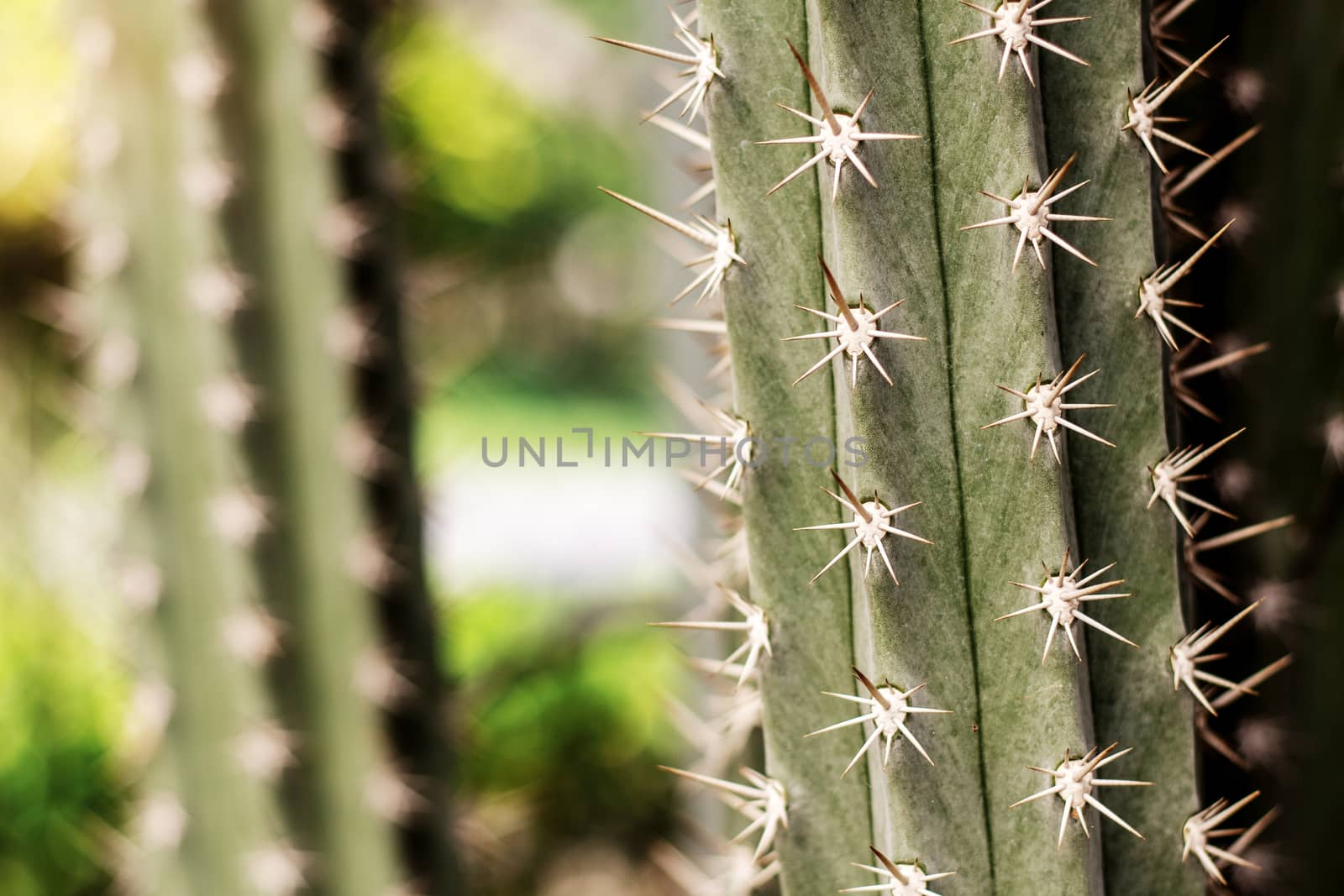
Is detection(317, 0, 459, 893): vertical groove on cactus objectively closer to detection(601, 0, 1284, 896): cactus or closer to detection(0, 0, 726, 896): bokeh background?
detection(0, 0, 726, 896): bokeh background

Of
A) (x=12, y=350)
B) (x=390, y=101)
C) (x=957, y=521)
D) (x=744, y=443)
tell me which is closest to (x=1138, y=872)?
(x=957, y=521)

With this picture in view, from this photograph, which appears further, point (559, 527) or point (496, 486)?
point (496, 486)

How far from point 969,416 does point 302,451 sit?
0.95m

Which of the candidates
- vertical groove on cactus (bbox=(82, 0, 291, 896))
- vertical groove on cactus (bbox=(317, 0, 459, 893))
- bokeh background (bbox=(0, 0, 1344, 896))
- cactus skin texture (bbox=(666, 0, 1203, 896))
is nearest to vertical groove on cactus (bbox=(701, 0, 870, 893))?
cactus skin texture (bbox=(666, 0, 1203, 896))

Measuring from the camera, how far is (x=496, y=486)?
18.2ft

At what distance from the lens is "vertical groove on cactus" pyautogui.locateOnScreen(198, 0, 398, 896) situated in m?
1.29

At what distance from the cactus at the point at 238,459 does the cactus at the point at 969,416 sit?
727 millimetres

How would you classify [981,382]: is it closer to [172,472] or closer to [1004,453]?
[1004,453]

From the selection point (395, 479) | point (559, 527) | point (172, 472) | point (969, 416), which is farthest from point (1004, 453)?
point (559, 527)

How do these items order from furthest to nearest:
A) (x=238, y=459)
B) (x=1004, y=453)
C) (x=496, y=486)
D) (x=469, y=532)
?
(x=496, y=486), (x=469, y=532), (x=238, y=459), (x=1004, y=453)

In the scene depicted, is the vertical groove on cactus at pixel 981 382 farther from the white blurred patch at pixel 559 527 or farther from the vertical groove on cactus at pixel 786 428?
the white blurred patch at pixel 559 527

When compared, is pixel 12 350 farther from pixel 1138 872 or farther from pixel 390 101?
pixel 1138 872

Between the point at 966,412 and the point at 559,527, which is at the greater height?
the point at 966,412

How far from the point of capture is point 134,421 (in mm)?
1362
